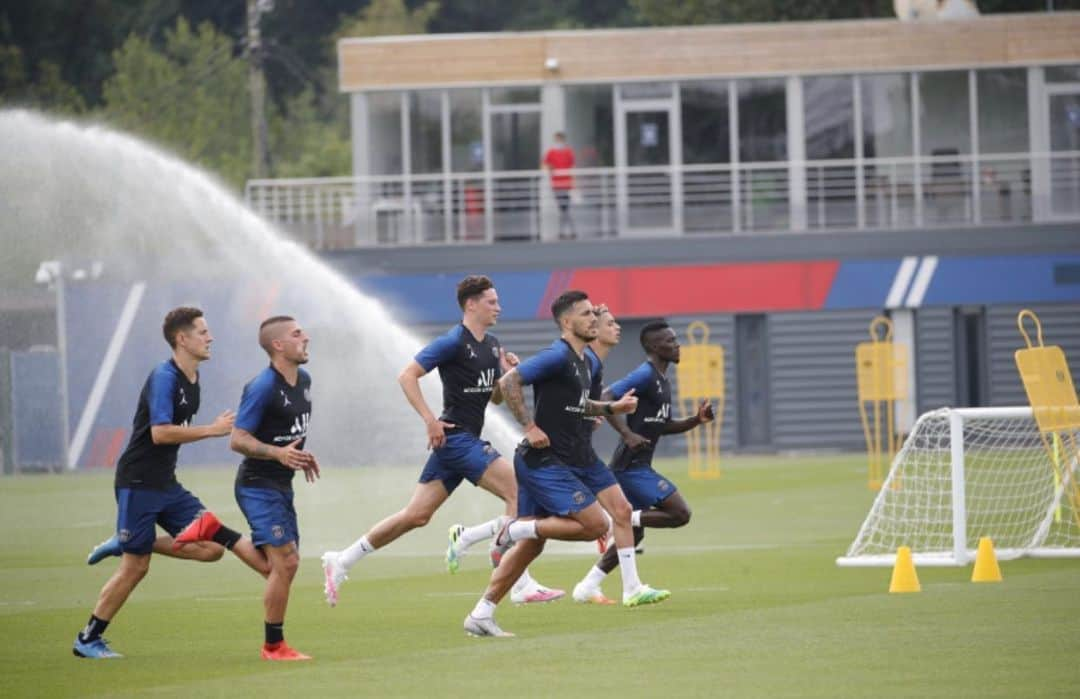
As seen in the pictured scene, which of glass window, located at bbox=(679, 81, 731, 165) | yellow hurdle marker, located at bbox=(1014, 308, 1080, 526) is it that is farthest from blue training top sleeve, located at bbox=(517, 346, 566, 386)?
glass window, located at bbox=(679, 81, 731, 165)

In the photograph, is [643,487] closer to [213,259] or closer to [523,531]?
[523,531]

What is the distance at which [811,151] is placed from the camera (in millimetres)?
44438

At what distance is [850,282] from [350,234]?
1090 cm

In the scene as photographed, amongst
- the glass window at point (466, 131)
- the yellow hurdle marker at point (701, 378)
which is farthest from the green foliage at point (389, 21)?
the yellow hurdle marker at point (701, 378)

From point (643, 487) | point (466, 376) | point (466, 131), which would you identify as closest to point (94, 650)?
point (466, 376)

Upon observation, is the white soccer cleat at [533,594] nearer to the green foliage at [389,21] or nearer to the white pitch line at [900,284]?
the white pitch line at [900,284]

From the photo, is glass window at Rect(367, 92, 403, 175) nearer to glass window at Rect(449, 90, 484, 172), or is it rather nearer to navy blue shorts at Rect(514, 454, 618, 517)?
glass window at Rect(449, 90, 484, 172)

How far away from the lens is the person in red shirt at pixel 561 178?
4284 cm

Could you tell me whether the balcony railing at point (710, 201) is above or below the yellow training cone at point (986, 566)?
above

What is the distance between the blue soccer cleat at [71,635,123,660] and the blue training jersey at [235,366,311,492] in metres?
1.37

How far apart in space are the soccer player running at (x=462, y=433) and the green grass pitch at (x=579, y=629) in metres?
0.52

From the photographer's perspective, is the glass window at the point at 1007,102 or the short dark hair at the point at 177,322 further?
the glass window at the point at 1007,102

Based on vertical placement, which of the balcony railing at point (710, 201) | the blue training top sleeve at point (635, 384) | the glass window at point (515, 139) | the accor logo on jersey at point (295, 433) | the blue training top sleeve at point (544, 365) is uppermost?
the glass window at point (515, 139)

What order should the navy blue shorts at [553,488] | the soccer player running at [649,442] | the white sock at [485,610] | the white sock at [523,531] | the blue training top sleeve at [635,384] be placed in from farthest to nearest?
1. the blue training top sleeve at [635,384]
2. the soccer player running at [649,442]
3. the navy blue shorts at [553,488]
4. the white sock at [523,531]
5. the white sock at [485,610]
